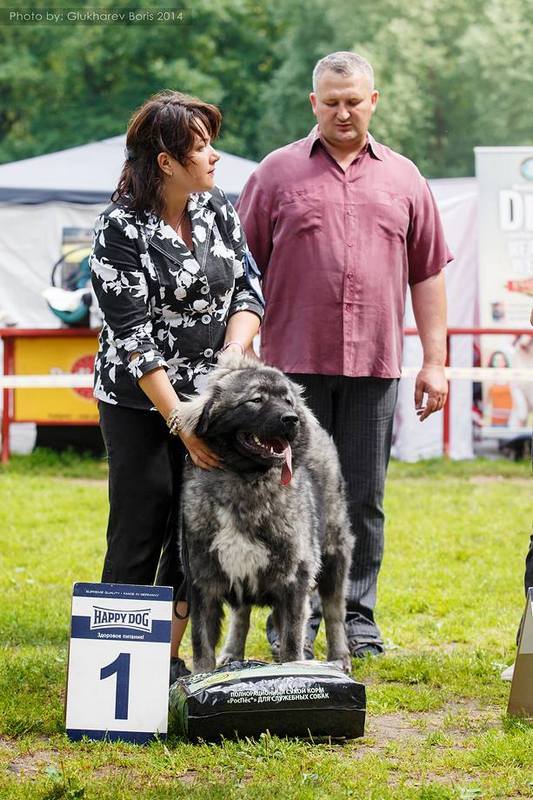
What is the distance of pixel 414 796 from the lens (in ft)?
10.1

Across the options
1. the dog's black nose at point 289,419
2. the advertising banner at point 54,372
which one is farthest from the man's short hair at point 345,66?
the advertising banner at point 54,372

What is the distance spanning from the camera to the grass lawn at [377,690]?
3203 millimetres

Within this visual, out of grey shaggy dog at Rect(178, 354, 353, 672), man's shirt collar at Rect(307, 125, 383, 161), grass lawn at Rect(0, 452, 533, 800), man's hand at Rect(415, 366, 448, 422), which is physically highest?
man's shirt collar at Rect(307, 125, 383, 161)

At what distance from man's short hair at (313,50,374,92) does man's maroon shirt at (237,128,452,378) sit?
0.27 metres

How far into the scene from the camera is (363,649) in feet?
15.9

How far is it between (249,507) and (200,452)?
0.83ft

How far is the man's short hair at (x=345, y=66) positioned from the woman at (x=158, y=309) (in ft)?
2.81

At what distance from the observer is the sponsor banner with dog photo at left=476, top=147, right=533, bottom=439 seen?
1141cm

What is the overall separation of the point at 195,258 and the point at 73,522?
450 cm

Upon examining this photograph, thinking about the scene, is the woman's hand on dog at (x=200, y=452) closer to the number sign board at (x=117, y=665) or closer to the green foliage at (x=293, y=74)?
the number sign board at (x=117, y=665)

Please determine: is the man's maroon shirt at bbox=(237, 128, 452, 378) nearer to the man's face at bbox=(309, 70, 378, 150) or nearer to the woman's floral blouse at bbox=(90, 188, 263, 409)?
the man's face at bbox=(309, 70, 378, 150)

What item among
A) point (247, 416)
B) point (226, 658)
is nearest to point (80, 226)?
point (226, 658)

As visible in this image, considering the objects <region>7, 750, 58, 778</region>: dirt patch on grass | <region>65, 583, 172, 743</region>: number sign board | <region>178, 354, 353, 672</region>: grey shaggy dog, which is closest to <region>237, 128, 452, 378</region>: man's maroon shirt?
<region>178, 354, 353, 672</region>: grey shaggy dog

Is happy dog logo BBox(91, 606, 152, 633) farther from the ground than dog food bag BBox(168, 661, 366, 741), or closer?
farther from the ground
